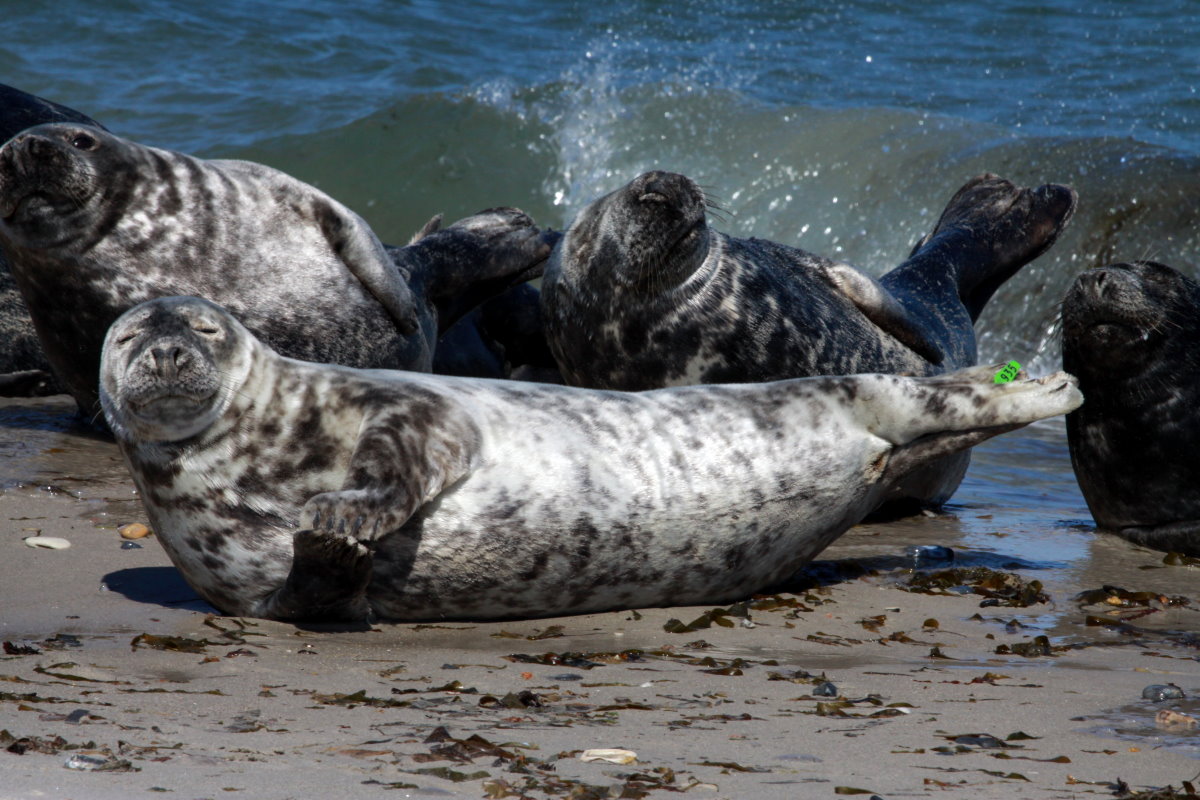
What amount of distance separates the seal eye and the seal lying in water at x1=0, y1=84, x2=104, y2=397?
179cm

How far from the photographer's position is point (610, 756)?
8.48 ft

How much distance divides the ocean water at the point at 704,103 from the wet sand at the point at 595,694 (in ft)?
25.8

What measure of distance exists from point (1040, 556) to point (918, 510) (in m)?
0.85

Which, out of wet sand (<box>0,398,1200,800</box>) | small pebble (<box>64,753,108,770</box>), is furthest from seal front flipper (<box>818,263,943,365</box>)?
small pebble (<box>64,753,108,770</box>)

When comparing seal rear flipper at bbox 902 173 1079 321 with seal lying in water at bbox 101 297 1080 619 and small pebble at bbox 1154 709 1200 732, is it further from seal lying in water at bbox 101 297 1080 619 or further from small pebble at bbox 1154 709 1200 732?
small pebble at bbox 1154 709 1200 732

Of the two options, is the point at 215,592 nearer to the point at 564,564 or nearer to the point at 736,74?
the point at 564,564

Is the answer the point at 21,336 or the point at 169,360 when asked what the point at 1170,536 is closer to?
the point at 169,360

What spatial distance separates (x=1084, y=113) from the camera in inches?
619

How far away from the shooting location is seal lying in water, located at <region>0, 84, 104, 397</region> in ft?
23.7

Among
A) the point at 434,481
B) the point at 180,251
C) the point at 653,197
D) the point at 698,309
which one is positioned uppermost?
the point at 653,197

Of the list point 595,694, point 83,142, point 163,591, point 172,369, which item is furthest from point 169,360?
point 83,142

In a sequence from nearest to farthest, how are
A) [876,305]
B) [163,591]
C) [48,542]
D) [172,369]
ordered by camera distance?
[172,369]
[163,591]
[48,542]
[876,305]

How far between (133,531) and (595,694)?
86.5 inches

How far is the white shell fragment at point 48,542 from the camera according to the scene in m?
4.45
